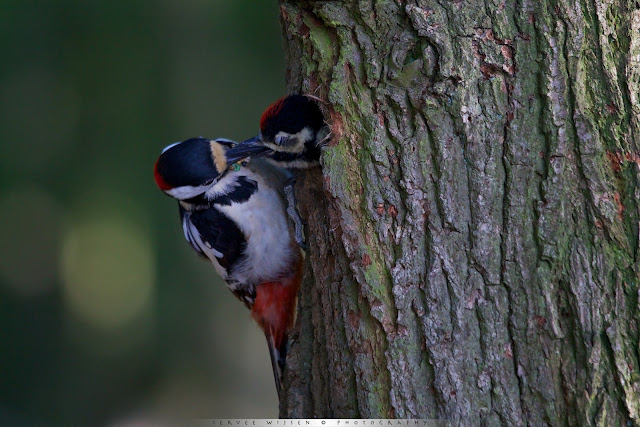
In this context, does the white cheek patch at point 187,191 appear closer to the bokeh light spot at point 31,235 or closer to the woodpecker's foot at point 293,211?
the woodpecker's foot at point 293,211

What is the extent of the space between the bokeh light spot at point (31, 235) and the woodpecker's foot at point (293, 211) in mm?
3148

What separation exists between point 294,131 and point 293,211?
0.35m

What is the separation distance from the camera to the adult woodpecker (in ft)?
9.71

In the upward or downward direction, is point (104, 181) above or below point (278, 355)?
above

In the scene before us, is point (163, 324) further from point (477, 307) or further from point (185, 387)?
point (477, 307)

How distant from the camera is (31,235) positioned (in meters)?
5.41

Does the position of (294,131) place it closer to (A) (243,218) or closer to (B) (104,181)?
(A) (243,218)

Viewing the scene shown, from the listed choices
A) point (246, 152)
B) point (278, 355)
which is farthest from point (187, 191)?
point (278, 355)

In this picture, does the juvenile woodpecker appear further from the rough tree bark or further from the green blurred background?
the green blurred background

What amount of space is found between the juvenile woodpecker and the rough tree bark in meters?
0.47

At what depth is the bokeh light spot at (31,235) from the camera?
5375 mm

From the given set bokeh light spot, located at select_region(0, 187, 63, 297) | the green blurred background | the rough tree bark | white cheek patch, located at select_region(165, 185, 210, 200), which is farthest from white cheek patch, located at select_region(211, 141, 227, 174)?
bokeh light spot, located at select_region(0, 187, 63, 297)

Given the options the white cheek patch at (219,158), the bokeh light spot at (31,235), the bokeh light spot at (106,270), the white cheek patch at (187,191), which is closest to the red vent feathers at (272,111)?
the white cheek patch at (219,158)

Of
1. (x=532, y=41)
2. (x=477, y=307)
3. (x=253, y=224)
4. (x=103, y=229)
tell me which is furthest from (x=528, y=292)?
(x=103, y=229)
